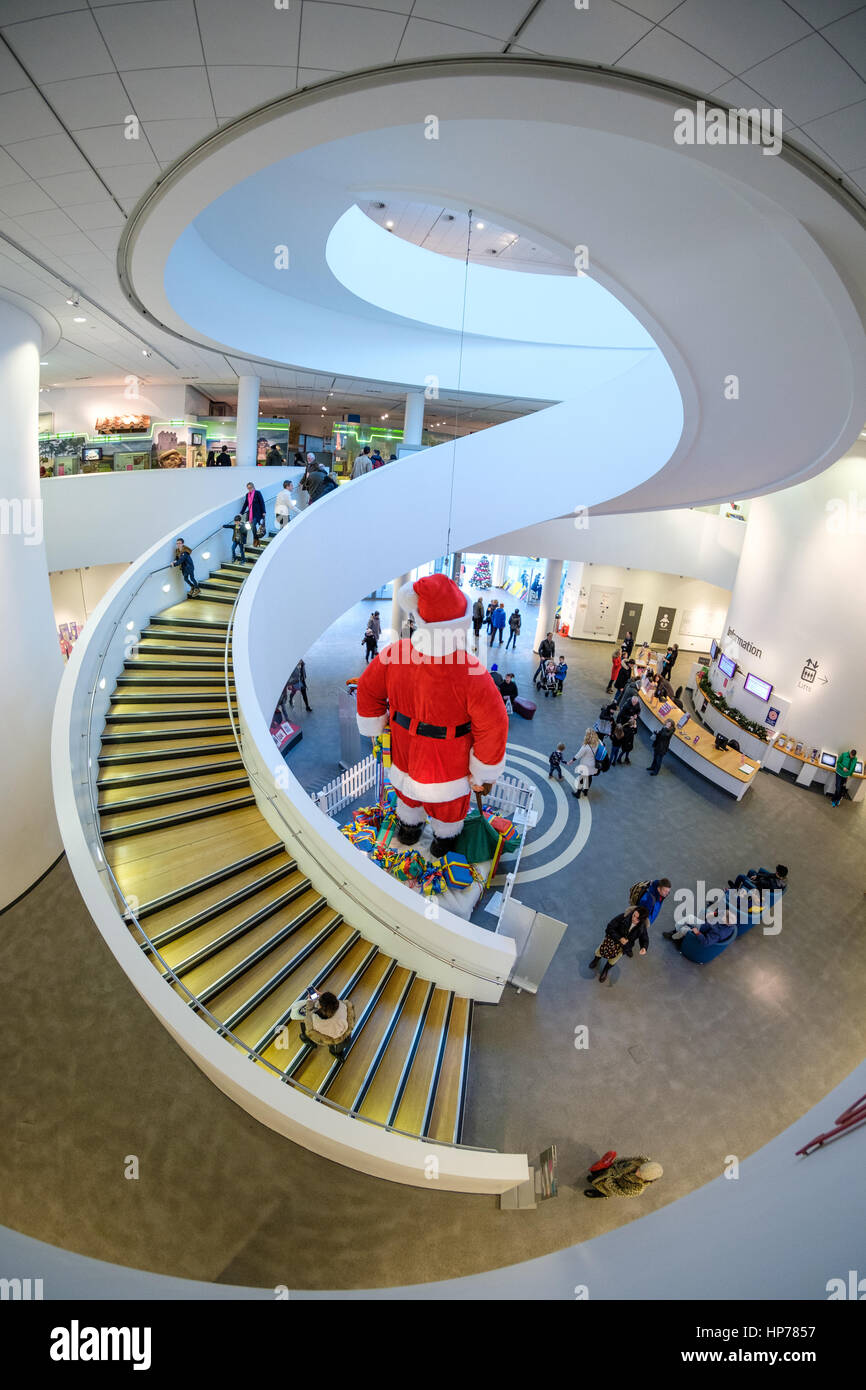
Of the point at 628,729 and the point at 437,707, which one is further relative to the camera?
the point at 628,729

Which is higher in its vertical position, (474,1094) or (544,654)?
(544,654)

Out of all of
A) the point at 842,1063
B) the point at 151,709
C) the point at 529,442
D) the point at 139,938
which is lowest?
the point at 842,1063

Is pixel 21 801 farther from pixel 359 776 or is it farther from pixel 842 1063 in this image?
pixel 842 1063

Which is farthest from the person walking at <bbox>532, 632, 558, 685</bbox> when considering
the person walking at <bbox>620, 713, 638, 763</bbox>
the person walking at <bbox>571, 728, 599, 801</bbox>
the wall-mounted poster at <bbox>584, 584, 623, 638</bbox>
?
the wall-mounted poster at <bbox>584, 584, 623, 638</bbox>

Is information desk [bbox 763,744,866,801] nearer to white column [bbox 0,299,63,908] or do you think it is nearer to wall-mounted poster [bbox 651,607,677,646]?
wall-mounted poster [bbox 651,607,677,646]

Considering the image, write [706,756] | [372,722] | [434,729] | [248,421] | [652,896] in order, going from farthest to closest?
[248,421] < [706,756] < [652,896] < [372,722] < [434,729]

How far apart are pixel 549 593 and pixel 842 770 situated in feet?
28.3

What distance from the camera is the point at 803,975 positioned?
7.27 metres

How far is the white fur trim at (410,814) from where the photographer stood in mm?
6270

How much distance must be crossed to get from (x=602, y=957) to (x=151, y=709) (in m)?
6.58

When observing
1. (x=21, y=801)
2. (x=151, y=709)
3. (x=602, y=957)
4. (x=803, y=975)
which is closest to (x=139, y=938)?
(x=151, y=709)

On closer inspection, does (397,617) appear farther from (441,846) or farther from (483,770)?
(483,770)

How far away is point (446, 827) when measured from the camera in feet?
20.1

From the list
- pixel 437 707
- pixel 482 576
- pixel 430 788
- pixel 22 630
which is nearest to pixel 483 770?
pixel 430 788
